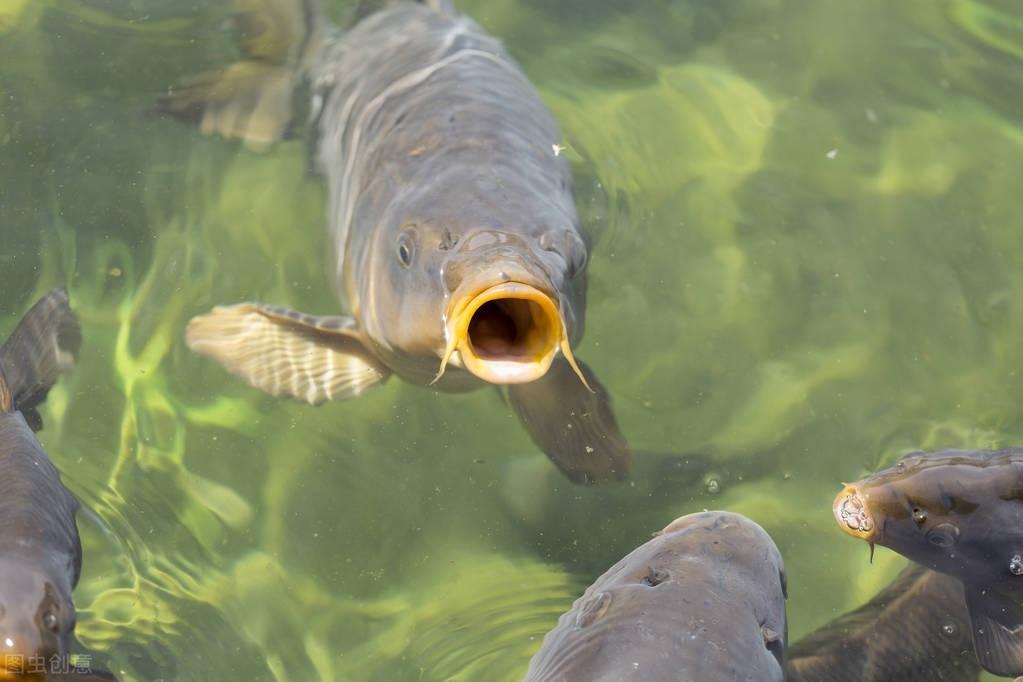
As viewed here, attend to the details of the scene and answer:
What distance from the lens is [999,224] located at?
609 centimetres

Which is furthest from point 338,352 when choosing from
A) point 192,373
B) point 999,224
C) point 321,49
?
point 999,224

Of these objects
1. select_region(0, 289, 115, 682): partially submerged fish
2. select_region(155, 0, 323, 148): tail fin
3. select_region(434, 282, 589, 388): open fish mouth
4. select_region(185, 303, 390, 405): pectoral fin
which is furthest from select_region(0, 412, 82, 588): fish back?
select_region(155, 0, 323, 148): tail fin

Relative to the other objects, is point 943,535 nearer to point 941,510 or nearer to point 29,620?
point 941,510

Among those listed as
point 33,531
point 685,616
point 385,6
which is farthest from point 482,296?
point 385,6

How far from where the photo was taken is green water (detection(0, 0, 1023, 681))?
4.87m

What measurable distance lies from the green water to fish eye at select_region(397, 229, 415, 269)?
1202mm

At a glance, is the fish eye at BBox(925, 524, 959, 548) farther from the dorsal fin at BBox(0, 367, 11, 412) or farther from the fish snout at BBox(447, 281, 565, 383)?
the dorsal fin at BBox(0, 367, 11, 412)

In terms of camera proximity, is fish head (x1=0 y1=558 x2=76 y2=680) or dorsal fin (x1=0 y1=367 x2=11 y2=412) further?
dorsal fin (x1=0 y1=367 x2=11 y2=412)

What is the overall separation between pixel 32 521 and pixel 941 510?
10.4ft

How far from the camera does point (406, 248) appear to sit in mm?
4195

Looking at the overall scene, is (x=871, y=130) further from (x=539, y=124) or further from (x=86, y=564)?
(x=86, y=564)

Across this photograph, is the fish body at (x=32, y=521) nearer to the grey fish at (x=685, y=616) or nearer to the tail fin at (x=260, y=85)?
the tail fin at (x=260, y=85)

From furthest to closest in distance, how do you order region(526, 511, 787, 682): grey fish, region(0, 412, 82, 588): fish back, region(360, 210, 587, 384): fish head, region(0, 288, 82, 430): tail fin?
region(0, 288, 82, 430): tail fin < region(0, 412, 82, 588): fish back < region(360, 210, 587, 384): fish head < region(526, 511, 787, 682): grey fish

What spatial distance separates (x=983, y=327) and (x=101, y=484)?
4327 millimetres
